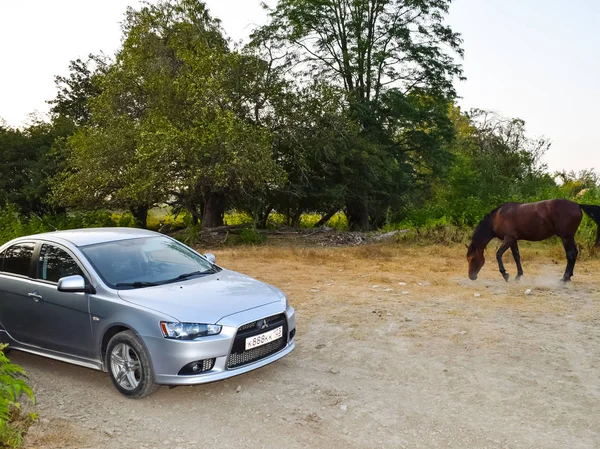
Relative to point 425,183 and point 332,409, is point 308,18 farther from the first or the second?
point 332,409

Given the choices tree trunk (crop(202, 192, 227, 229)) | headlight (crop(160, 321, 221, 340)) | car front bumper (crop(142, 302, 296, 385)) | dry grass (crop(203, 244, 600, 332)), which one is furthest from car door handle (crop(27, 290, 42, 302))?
tree trunk (crop(202, 192, 227, 229))

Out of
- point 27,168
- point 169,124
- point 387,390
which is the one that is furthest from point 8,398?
point 27,168

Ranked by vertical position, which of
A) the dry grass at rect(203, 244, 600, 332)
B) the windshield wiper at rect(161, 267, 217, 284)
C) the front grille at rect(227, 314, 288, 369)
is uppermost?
the windshield wiper at rect(161, 267, 217, 284)

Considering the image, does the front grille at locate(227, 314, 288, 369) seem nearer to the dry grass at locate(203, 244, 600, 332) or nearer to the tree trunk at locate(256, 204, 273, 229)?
the dry grass at locate(203, 244, 600, 332)

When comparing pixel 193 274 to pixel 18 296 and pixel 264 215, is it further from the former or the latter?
pixel 264 215

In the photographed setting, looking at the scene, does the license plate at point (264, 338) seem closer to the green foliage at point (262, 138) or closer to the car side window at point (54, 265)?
the car side window at point (54, 265)

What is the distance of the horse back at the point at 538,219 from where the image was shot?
10367 mm

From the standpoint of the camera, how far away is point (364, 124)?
87.4ft

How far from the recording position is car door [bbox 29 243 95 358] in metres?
5.25

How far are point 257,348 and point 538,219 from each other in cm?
773

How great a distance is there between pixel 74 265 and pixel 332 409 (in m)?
3.06

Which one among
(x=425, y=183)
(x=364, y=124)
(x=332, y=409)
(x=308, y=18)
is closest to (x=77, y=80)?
(x=308, y=18)

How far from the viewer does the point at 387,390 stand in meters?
5.06

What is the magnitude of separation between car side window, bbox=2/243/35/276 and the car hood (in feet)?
5.19
